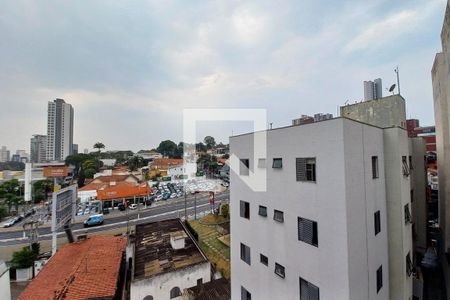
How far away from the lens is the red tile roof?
447 inches

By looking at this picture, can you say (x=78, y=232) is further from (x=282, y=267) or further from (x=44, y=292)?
(x=282, y=267)

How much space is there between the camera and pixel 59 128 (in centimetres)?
7188

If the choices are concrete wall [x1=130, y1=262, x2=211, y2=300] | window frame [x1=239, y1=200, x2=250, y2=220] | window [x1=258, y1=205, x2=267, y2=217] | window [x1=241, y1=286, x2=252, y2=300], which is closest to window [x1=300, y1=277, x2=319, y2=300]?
window [x1=258, y1=205, x2=267, y2=217]

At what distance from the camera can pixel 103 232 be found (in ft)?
90.2

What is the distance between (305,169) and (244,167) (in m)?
3.03

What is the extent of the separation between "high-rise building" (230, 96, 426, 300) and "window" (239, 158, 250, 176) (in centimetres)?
4

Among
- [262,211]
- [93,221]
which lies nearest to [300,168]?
[262,211]

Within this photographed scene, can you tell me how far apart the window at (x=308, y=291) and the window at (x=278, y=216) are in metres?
1.87

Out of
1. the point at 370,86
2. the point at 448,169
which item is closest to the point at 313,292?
the point at 370,86

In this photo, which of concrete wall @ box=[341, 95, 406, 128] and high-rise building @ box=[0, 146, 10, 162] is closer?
concrete wall @ box=[341, 95, 406, 128]

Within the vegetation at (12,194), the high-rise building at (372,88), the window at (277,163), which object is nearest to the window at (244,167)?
the window at (277,163)

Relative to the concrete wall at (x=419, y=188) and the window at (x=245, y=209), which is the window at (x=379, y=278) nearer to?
the window at (x=245, y=209)

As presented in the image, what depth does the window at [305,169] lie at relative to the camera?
6.51 meters

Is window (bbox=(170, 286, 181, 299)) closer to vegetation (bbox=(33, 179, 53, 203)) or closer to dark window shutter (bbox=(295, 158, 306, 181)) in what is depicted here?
dark window shutter (bbox=(295, 158, 306, 181))
